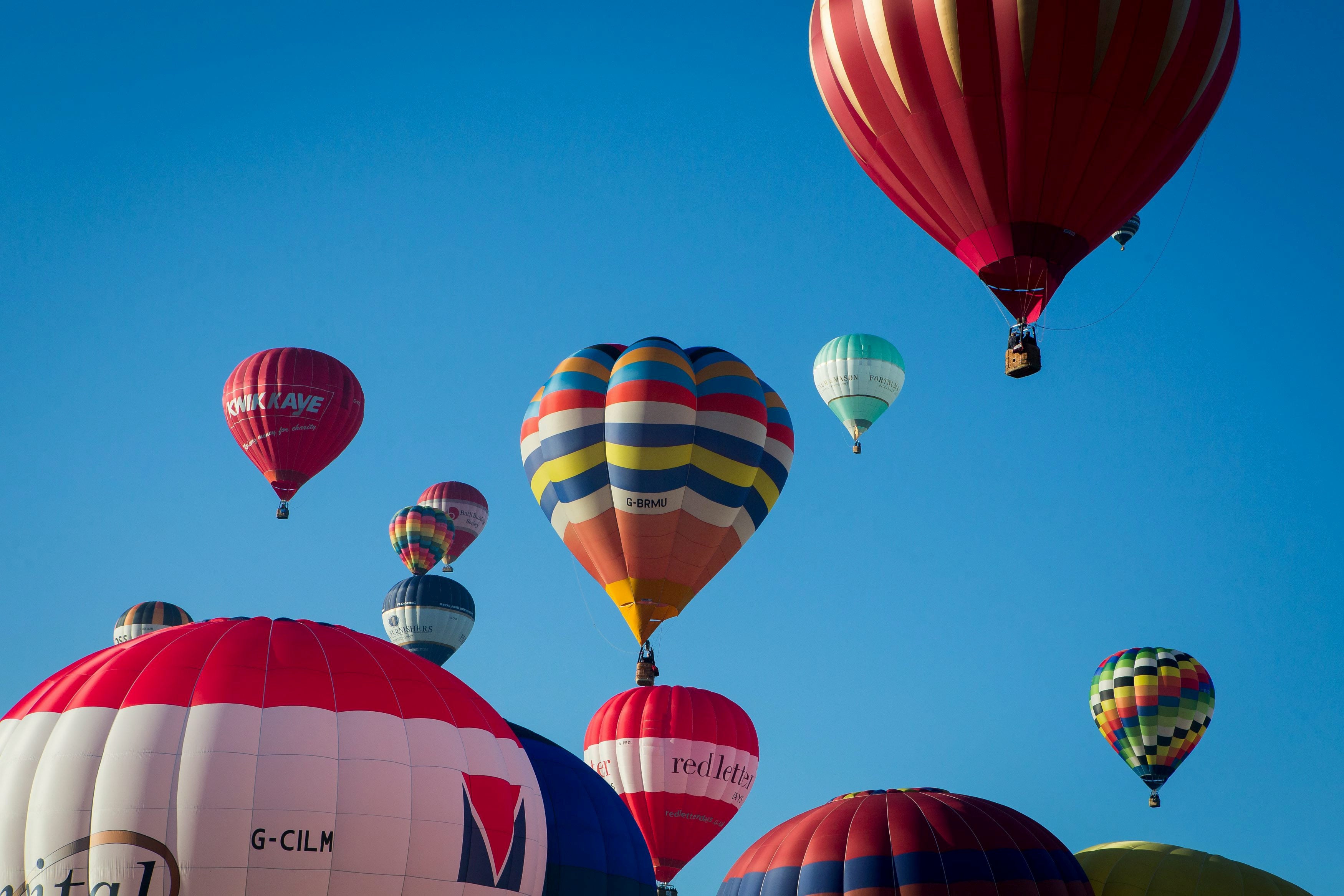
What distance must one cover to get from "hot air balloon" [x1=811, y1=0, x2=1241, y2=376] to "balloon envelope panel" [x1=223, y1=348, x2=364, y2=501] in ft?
46.2

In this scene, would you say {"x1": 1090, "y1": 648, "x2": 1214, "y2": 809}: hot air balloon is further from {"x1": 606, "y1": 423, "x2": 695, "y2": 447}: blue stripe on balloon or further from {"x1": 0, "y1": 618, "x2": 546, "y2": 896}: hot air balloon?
{"x1": 0, "y1": 618, "x2": 546, "y2": 896}: hot air balloon

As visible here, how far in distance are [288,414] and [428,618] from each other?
9079mm

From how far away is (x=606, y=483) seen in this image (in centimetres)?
2289

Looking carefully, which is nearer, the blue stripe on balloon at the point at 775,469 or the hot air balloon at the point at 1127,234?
the blue stripe on balloon at the point at 775,469

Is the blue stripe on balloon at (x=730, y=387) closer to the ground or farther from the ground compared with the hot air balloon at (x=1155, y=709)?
farther from the ground

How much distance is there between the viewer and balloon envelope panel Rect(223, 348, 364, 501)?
29.4m

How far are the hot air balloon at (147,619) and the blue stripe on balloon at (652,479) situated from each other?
1573cm

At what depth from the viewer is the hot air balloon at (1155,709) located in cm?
2903

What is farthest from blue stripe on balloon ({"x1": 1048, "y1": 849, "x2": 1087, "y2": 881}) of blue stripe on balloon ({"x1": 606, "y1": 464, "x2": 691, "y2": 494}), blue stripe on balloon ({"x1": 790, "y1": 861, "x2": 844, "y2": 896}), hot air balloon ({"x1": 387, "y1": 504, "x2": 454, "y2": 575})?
hot air balloon ({"x1": 387, "y1": 504, "x2": 454, "y2": 575})

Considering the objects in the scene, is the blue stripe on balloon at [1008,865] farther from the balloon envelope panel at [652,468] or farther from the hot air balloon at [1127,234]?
the hot air balloon at [1127,234]

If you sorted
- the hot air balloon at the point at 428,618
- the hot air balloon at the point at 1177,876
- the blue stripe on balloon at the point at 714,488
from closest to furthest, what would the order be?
the hot air balloon at the point at 1177,876
the blue stripe on balloon at the point at 714,488
the hot air balloon at the point at 428,618

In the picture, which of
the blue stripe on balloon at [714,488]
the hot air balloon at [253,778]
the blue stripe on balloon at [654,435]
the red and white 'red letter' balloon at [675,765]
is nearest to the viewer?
the hot air balloon at [253,778]

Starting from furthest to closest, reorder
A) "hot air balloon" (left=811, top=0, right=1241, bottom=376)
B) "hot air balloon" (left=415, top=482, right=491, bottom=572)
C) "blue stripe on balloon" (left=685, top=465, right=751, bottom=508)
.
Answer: "hot air balloon" (left=415, top=482, right=491, bottom=572) → "blue stripe on balloon" (left=685, top=465, right=751, bottom=508) → "hot air balloon" (left=811, top=0, right=1241, bottom=376)

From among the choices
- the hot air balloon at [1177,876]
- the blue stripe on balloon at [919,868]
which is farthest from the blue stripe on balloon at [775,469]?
the blue stripe on balloon at [919,868]
